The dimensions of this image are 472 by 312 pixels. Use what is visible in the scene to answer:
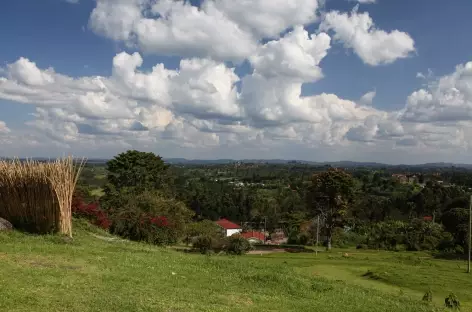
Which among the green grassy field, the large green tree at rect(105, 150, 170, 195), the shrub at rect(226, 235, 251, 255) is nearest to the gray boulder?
the green grassy field

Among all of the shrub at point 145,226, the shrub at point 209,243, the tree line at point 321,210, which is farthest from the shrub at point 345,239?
the shrub at point 145,226

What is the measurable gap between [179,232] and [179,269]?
59.9 ft

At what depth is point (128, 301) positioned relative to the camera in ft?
27.2

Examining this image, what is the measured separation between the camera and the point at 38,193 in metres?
16.0

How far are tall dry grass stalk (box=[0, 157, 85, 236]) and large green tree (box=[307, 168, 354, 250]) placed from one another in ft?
116

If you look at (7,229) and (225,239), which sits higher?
(7,229)

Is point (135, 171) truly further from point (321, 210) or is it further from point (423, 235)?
point (423, 235)

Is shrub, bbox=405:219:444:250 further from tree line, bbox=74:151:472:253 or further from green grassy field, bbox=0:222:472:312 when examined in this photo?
green grassy field, bbox=0:222:472:312

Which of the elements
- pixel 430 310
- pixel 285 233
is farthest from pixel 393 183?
pixel 430 310

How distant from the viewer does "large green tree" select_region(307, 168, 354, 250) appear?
47984mm

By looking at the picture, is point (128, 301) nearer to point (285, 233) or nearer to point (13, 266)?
point (13, 266)

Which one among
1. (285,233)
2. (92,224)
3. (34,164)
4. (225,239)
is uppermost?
(34,164)

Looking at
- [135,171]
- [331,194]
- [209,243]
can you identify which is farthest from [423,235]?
[135,171]

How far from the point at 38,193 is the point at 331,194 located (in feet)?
123
